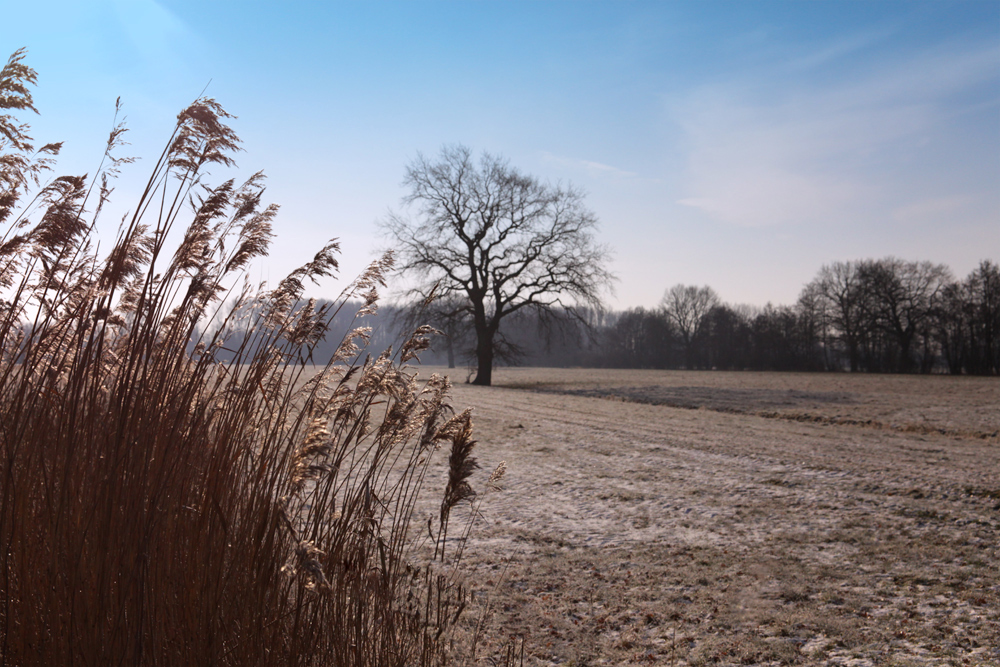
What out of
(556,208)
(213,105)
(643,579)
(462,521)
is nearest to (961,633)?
(643,579)

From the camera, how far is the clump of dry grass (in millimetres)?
2047

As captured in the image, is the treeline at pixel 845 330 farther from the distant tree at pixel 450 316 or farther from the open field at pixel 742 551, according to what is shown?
the open field at pixel 742 551

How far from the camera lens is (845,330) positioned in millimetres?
54250

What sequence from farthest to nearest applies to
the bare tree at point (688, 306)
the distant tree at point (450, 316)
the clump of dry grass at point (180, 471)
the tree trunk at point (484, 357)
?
1. the bare tree at point (688, 306)
2. the tree trunk at point (484, 357)
3. the distant tree at point (450, 316)
4. the clump of dry grass at point (180, 471)

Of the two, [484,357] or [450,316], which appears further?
[484,357]

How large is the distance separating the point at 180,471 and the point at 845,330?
6068cm

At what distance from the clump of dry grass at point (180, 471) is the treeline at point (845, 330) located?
2677cm

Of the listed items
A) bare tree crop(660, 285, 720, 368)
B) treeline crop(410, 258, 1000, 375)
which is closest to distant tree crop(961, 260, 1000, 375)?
treeline crop(410, 258, 1000, 375)

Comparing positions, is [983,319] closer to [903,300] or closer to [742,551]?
[903,300]

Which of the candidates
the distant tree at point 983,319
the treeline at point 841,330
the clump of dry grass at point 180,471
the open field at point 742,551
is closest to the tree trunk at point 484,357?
the treeline at point 841,330

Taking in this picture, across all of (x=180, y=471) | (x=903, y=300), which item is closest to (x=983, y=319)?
(x=903, y=300)

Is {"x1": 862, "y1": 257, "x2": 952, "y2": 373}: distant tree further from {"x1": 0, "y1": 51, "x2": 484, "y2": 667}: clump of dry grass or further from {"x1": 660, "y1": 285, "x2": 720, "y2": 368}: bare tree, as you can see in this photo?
{"x1": 0, "y1": 51, "x2": 484, "y2": 667}: clump of dry grass

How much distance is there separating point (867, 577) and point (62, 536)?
214 inches

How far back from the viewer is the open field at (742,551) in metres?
3.93
